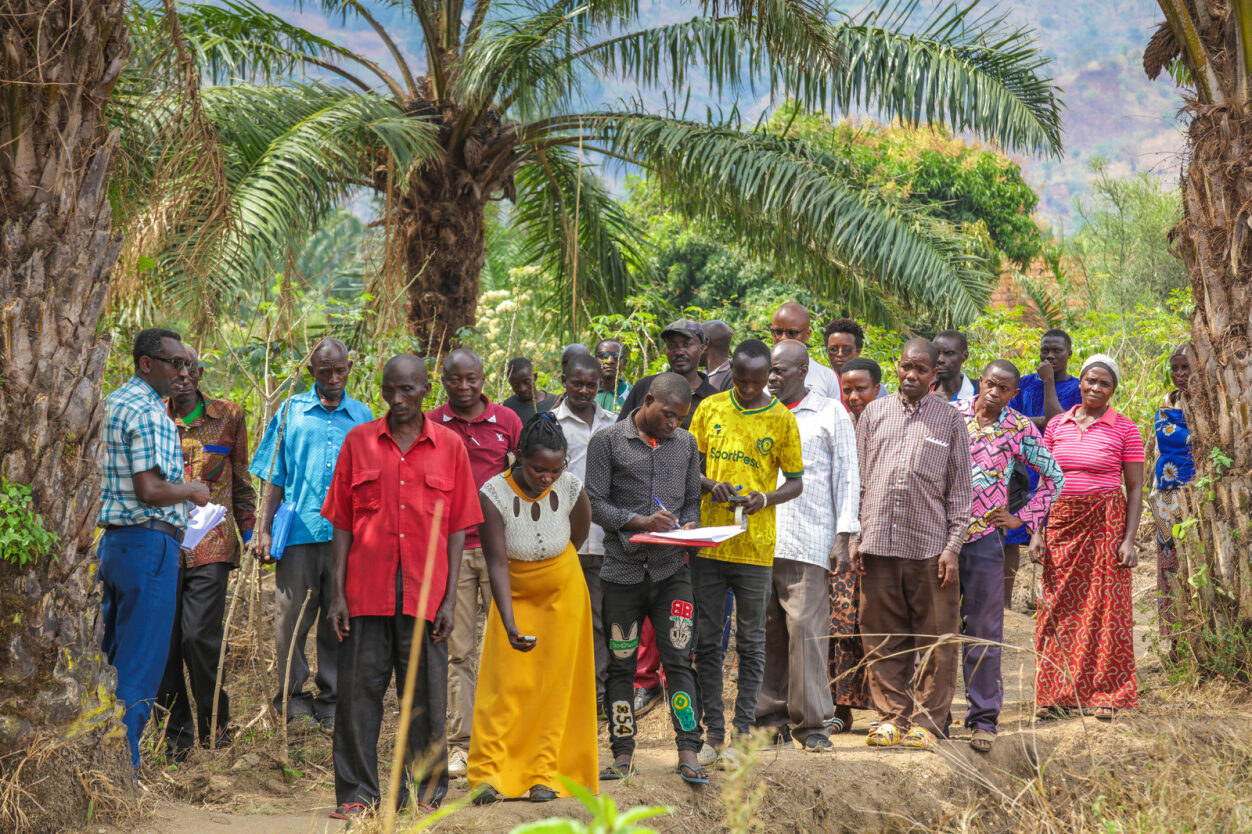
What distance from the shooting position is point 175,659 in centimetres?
561

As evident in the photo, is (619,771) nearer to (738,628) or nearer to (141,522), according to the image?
(738,628)

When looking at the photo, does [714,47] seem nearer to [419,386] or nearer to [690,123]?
[690,123]

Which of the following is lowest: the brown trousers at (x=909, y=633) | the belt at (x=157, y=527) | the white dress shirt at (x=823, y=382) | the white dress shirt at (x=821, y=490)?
the brown trousers at (x=909, y=633)

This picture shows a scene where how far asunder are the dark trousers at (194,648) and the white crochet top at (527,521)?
5.77 ft

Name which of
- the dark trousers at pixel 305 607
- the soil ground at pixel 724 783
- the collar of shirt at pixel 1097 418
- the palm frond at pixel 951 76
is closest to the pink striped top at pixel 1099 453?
the collar of shirt at pixel 1097 418

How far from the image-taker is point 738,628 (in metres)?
5.23

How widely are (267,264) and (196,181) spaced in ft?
6.76

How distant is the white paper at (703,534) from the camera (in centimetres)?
457

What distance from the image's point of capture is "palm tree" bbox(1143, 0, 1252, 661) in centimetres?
636

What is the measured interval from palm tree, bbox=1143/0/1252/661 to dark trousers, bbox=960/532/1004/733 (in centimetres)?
157

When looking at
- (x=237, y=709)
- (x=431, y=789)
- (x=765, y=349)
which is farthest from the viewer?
(x=237, y=709)

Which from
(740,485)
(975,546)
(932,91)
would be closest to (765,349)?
(740,485)

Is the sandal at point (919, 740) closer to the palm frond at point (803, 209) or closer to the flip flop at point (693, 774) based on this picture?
the flip flop at point (693, 774)

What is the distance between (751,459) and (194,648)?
2817 millimetres
